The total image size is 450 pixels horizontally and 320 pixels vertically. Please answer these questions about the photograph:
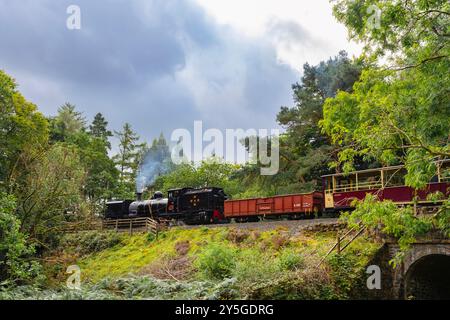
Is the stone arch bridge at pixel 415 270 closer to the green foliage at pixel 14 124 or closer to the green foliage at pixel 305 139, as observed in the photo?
the green foliage at pixel 305 139

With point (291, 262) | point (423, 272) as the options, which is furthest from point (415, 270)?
point (291, 262)

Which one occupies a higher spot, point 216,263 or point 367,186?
point 367,186

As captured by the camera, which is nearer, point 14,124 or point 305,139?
point 14,124

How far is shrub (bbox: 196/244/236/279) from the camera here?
15273 millimetres

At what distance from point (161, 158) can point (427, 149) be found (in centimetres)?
6517

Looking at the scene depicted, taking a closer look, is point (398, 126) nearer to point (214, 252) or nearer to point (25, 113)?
point (214, 252)

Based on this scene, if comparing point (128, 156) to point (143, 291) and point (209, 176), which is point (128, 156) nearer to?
point (209, 176)

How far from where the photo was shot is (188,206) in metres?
29.8

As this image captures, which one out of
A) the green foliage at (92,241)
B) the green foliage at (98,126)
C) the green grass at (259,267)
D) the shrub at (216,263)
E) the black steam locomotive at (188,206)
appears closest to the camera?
the green grass at (259,267)

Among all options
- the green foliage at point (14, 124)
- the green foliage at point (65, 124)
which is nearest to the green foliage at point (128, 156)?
the green foliage at point (65, 124)

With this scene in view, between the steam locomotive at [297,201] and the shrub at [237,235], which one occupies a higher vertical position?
the steam locomotive at [297,201]

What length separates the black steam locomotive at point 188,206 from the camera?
28.7m

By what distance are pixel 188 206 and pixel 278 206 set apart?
7847 mm

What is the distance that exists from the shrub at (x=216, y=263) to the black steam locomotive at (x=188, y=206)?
12768 millimetres
